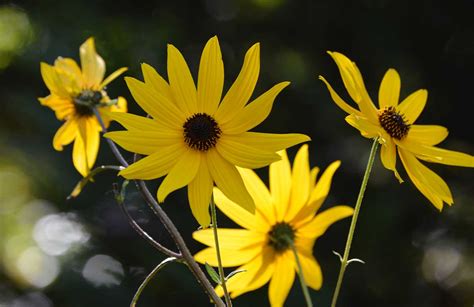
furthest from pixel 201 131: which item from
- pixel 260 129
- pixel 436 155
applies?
pixel 260 129

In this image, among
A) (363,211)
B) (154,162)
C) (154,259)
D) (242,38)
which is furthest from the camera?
(242,38)

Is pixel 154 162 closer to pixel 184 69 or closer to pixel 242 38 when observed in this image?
pixel 184 69

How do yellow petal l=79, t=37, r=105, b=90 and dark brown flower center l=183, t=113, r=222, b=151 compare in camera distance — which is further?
yellow petal l=79, t=37, r=105, b=90

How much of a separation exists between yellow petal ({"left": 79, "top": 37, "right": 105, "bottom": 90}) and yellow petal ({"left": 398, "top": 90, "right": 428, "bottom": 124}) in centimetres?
37

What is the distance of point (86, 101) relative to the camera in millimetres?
956

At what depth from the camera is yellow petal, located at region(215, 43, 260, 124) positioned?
0.81 meters

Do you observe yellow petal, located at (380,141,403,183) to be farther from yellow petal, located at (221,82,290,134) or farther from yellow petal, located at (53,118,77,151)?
yellow petal, located at (53,118,77,151)

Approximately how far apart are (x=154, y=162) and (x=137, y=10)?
2618 millimetres

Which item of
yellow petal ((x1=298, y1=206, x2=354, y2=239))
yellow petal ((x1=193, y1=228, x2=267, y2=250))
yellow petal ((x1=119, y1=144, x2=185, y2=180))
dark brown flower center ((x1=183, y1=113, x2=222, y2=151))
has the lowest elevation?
yellow petal ((x1=193, y1=228, x2=267, y2=250))

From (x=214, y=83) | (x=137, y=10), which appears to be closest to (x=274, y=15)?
(x=137, y=10)

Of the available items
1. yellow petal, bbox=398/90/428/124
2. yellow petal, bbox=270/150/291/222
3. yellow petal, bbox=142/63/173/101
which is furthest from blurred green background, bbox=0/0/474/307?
yellow petal, bbox=142/63/173/101

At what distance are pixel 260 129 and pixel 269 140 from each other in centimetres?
186

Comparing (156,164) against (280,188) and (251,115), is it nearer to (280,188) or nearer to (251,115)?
(251,115)

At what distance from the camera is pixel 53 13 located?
3264 millimetres
